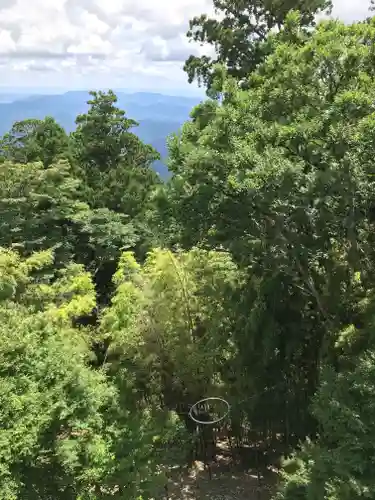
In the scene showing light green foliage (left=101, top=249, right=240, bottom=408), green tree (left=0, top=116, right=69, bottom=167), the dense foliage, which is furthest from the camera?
green tree (left=0, top=116, right=69, bottom=167)

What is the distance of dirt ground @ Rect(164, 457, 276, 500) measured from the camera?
8766 mm

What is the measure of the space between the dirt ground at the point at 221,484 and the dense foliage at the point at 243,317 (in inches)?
17.8

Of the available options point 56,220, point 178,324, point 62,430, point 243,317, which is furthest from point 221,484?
point 56,220

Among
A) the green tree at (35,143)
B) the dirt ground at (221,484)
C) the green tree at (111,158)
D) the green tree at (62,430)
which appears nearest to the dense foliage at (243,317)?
the green tree at (62,430)

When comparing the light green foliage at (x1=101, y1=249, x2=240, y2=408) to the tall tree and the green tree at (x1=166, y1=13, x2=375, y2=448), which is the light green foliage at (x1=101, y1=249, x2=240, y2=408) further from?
the tall tree

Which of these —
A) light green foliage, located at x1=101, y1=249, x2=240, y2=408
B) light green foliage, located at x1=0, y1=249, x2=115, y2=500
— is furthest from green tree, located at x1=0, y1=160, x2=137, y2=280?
light green foliage, located at x1=0, y1=249, x2=115, y2=500

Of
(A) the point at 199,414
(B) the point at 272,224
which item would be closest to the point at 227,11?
(B) the point at 272,224

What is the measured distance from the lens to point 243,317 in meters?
7.93

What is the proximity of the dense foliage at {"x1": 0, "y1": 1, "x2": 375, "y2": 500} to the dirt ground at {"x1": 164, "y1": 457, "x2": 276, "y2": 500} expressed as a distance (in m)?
0.45

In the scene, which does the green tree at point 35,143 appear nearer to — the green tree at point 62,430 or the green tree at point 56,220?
the green tree at point 56,220

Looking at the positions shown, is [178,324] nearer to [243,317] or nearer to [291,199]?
[243,317]

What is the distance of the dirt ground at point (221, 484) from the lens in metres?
8.77

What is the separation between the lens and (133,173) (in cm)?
1812

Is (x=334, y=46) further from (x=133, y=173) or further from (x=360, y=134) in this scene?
(x=133, y=173)
